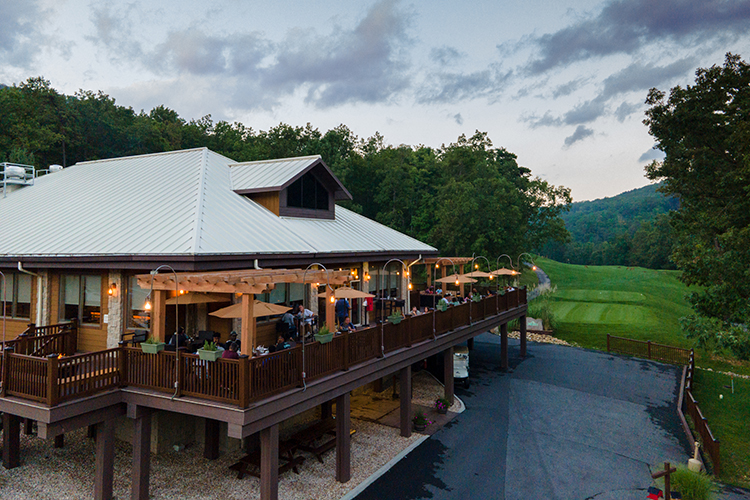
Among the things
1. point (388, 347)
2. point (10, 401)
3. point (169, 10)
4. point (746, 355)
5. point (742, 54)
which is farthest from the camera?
point (169, 10)

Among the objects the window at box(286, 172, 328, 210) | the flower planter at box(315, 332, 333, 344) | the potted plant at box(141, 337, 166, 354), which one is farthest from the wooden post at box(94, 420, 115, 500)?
the window at box(286, 172, 328, 210)

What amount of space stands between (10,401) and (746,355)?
23.5 m

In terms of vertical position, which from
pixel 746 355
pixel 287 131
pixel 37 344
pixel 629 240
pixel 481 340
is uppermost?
pixel 287 131

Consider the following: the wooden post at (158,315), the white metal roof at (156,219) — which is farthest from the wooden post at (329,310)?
the wooden post at (158,315)

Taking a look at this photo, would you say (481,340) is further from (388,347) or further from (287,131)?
(287,131)

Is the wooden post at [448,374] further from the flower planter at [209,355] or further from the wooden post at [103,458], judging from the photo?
the wooden post at [103,458]

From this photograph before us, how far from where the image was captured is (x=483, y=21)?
107 feet

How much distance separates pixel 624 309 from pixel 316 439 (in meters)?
39.9

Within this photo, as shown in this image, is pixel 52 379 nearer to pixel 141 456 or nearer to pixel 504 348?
pixel 141 456

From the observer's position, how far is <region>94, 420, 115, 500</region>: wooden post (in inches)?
358

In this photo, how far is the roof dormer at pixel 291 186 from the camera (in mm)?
16031

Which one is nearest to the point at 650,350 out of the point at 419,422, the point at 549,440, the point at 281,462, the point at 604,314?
the point at 604,314

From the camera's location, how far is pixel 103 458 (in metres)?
9.10

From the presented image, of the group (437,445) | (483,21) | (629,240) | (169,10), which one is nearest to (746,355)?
(437,445)
